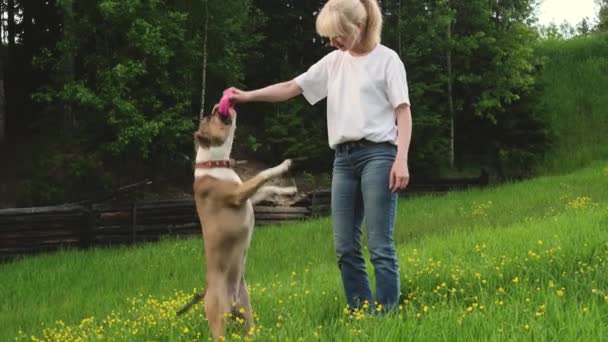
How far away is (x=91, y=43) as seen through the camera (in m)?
19.7

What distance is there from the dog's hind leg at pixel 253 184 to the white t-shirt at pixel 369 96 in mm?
534

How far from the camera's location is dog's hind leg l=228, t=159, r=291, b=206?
4.36 metres

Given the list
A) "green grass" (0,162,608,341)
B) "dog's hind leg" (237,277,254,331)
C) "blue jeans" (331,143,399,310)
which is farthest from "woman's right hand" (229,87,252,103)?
"green grass" (0,162,608,341)

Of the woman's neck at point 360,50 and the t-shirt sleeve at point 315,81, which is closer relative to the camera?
the woman's neck at point 360,50

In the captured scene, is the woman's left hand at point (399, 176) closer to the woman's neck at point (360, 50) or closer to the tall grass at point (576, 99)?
the woman's neck at point (360, 50)

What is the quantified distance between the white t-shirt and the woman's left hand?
27 cm

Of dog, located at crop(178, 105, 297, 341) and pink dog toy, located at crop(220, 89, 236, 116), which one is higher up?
pink dog toy, located at crop(220, 89, 236, 116)

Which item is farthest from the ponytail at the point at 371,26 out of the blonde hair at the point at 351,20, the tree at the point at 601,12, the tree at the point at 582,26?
the tree at the point at 582,26

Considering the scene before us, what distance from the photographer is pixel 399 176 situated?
14.3 feet

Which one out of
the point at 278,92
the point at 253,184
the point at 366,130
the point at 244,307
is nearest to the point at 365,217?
the point at 366,130

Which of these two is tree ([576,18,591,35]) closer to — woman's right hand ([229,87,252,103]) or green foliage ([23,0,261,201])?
green foliage ([23,0,261,201])

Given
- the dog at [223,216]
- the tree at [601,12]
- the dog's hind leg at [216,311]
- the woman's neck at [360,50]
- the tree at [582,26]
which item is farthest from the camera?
the tree at [582,26]

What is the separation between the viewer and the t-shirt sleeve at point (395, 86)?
4.49 meters

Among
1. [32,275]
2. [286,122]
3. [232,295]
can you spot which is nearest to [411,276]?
[232,295]
